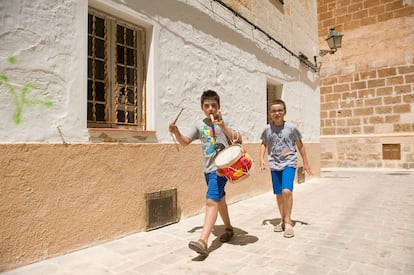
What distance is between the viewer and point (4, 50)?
2617mm

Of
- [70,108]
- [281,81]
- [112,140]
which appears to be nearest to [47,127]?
[70,108]

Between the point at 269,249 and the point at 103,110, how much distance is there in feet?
7.94

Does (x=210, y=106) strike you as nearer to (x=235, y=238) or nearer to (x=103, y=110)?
(x=103, y=110)

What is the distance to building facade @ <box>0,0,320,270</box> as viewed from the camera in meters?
2.69

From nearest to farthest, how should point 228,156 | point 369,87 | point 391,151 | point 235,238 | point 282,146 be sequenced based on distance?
1. point 228,156
2. point 235,238
3. point 282,146
4. point 391,151
5. point 369,87

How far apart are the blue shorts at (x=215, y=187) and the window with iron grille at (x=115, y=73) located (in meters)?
1.43

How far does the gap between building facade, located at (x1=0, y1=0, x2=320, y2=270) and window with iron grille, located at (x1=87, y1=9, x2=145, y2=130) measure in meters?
0.01

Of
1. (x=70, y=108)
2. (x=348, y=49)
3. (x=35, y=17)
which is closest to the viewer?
(x=35, y=17)

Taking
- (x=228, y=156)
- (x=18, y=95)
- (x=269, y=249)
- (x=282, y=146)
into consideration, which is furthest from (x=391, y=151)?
(x=18, y=95)

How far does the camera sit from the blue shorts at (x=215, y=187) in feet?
9.81

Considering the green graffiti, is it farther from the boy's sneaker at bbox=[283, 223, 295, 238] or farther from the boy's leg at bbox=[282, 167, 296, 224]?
the boy's sneaker at bbox=[283, 223, 295, 238]

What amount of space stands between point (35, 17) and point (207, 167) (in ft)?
6.93

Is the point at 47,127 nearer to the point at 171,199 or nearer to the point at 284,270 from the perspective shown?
the point at 171,199

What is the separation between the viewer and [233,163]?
2.80 meters
